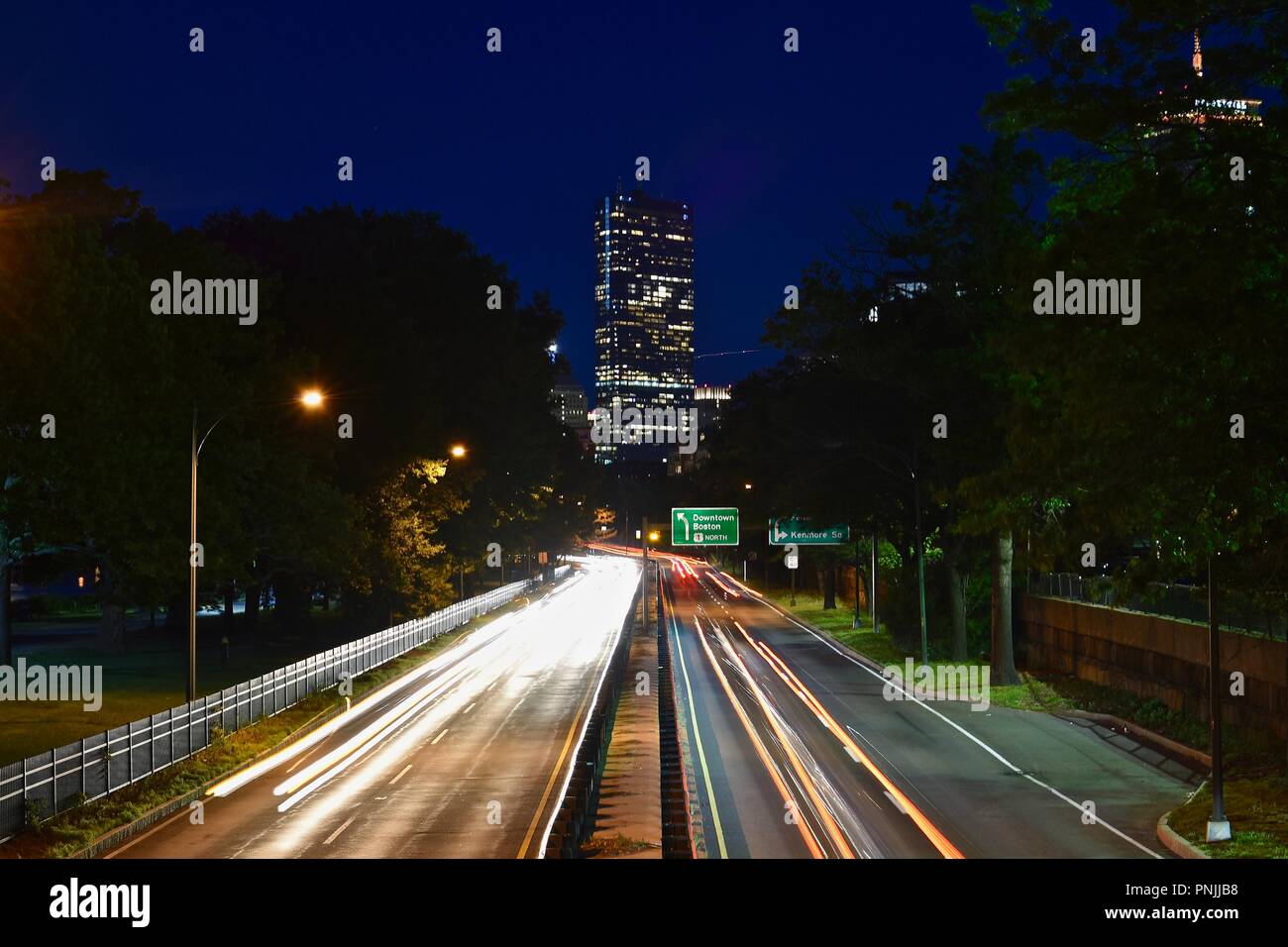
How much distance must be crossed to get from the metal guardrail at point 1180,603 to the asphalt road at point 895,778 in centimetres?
396

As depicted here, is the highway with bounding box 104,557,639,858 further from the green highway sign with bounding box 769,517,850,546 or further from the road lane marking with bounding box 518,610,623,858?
the green highway sign with bounding box 769,517,850,546

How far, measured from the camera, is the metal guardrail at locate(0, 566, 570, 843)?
19438mm

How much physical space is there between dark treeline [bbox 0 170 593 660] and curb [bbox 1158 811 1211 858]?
28.5 m

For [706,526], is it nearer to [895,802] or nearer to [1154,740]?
[1154,740]

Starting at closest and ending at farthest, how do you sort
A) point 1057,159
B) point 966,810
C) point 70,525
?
point 1057,159 → point 966,810 → point 70,525

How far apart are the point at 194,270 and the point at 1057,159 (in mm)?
30819

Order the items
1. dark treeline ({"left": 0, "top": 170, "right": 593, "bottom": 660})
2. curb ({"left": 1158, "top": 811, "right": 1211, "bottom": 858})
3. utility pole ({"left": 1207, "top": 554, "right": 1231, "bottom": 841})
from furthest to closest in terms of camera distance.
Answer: dark treeline ({"left": 0, "top": 170, "right": 593, "bottom": 660})
utility pole ({"left": 1207, "top": 554, "right": 1231, "bottom": 841})
curb ({"left": 1158, "top": 811, "right": 1211, "bottom": 858})

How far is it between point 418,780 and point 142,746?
17.9ft

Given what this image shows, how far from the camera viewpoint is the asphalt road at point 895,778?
21.1 m

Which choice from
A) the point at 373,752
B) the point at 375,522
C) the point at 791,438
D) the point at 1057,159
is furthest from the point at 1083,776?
the point at 375,522

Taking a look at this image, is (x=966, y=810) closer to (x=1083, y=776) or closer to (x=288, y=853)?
(x=1083, y=776)

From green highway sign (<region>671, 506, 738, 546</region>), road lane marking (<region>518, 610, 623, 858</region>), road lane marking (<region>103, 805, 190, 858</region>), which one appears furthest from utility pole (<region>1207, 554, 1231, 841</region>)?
green highway sign (<region>671, 506, 738, 546</region>)

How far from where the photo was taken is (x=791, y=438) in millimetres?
53062

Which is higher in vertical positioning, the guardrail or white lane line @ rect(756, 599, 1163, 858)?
the guardrail
